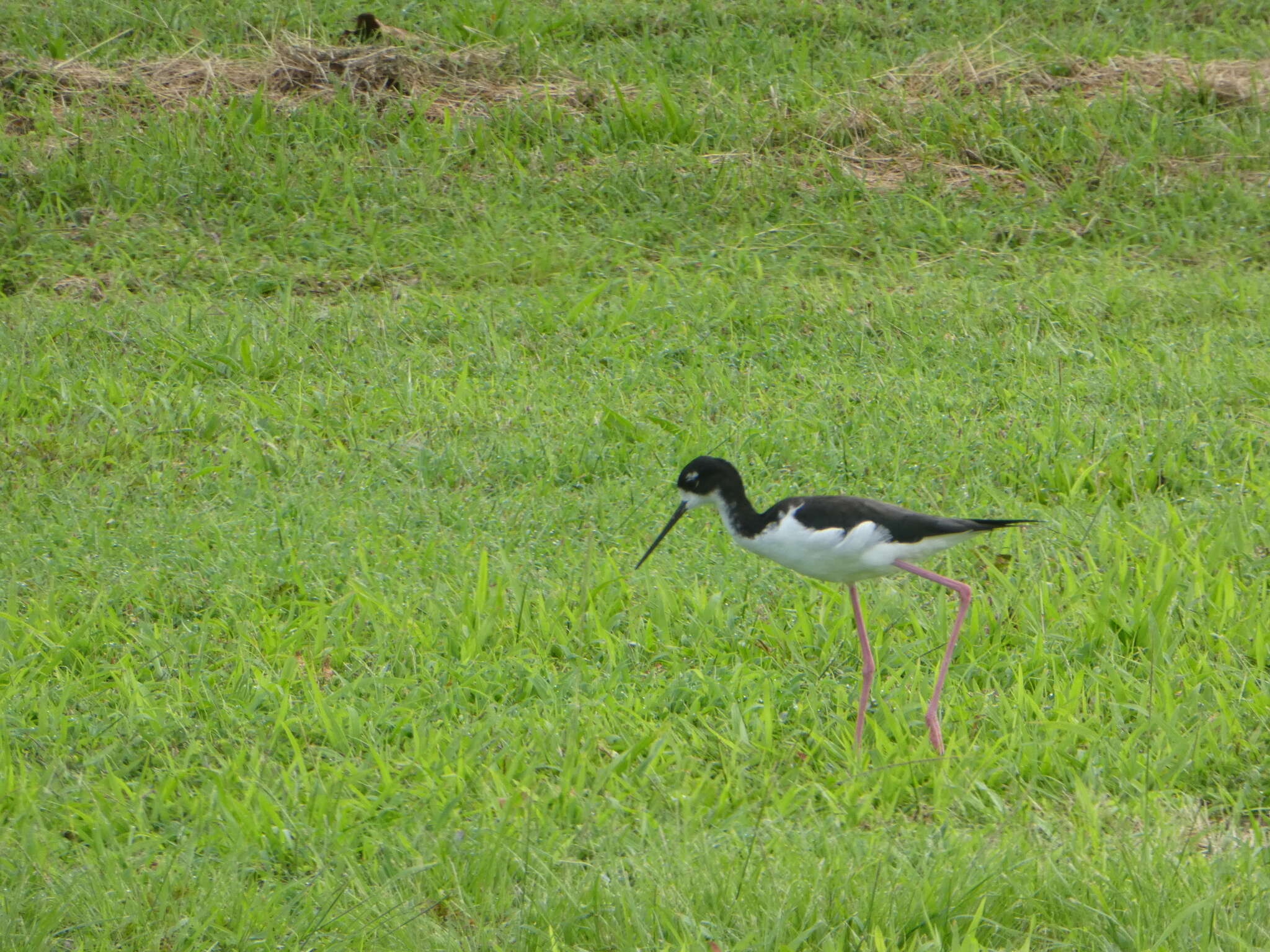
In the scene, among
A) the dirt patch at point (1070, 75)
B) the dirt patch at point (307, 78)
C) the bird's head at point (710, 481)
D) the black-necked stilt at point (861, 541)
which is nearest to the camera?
the black-necked stilt at point (861, 541)

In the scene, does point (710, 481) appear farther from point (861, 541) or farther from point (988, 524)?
point (988, 524)

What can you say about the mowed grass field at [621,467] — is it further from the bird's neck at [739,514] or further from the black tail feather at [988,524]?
the black tail feather at [988,524]

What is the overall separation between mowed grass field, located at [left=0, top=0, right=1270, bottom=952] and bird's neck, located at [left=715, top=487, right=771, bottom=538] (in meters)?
0.43

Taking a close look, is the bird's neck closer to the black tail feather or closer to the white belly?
the white belly

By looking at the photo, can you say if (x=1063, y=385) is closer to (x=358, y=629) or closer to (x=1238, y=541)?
(x=1238, y=541)

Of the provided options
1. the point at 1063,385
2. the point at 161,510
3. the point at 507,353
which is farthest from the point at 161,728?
the point at 1063,385

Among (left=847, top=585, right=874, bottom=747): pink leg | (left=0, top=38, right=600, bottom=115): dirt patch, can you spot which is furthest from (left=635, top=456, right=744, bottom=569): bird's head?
(left=0, top=38, right=600, bottom=115): dirt patch

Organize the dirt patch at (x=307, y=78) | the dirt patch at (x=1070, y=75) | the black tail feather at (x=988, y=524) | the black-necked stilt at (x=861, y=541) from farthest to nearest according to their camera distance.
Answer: the dirt patch at (x=307, y=78)
the dirt patch at (x=1070, y=75)
the black-necked stilt at (x=861, y=541)
the black tail feather at (x=988, y=524)

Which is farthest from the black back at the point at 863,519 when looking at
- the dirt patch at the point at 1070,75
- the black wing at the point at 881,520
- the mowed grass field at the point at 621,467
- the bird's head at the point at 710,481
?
the dirt patch at the point at 1070,75

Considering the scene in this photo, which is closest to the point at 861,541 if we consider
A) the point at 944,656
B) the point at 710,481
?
the point at 944,656

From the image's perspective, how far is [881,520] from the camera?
12.0ft

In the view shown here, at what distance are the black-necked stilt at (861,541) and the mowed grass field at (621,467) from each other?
0.77ft

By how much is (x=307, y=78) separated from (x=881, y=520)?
6385 millimetres

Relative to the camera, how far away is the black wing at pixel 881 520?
3.64 metres
